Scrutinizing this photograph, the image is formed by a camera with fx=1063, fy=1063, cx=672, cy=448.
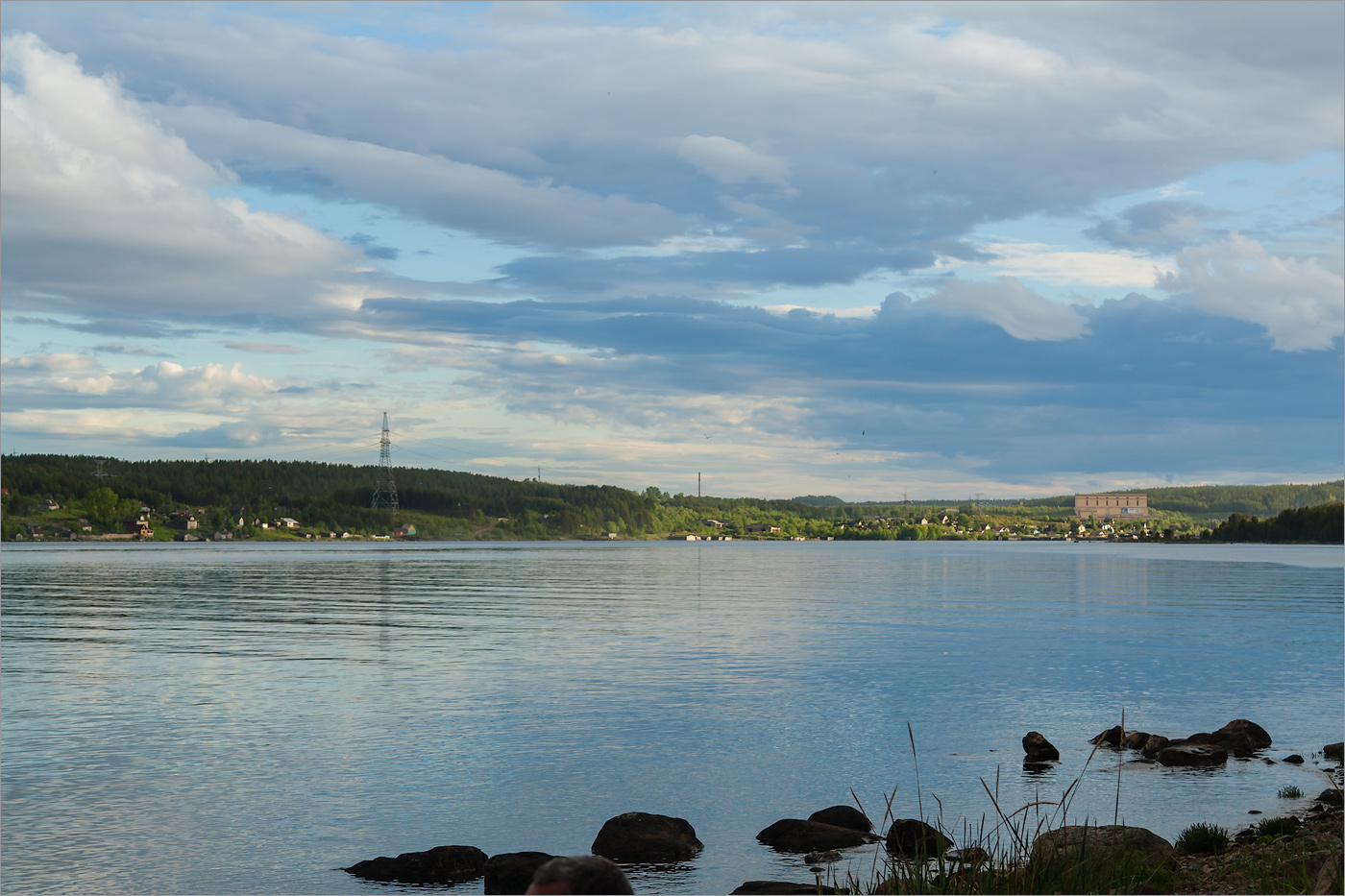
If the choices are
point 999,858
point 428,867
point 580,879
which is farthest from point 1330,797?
point 580,879

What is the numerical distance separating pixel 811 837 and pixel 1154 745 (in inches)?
636

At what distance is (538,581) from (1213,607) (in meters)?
73.3

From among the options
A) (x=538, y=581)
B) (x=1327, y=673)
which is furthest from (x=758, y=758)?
(x=538, y=581)

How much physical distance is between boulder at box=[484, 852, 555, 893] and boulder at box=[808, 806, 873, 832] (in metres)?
7.02

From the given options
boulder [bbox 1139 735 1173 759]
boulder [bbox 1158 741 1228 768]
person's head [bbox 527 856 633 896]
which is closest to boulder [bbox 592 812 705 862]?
boulder [bbox 1158 741 1228 768]

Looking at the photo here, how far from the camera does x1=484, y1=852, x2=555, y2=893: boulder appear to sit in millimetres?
19719

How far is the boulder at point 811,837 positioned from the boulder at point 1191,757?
13615 mm

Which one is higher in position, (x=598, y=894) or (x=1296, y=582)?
(x=598, y=894)

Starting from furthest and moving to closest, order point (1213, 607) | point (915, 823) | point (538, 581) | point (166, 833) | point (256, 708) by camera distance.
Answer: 1. point (538, 581)
2. point (1213, 607)
3. point (256, 708)
4. point (166, 833)
5. point (915, 823)

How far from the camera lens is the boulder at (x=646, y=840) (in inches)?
886

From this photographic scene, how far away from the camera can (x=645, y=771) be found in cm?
3073

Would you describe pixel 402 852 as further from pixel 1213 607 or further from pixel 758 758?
pixel 1213 607

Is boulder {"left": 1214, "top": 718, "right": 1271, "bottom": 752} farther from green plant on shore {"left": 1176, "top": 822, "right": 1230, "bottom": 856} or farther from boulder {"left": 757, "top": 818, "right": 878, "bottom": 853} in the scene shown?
boulder {"left": 757, "top": 818, "right": 878, "bottom": 853}

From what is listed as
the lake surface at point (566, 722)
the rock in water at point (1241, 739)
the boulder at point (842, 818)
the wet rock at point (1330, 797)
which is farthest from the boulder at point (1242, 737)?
the boulder at point (842, 818)
